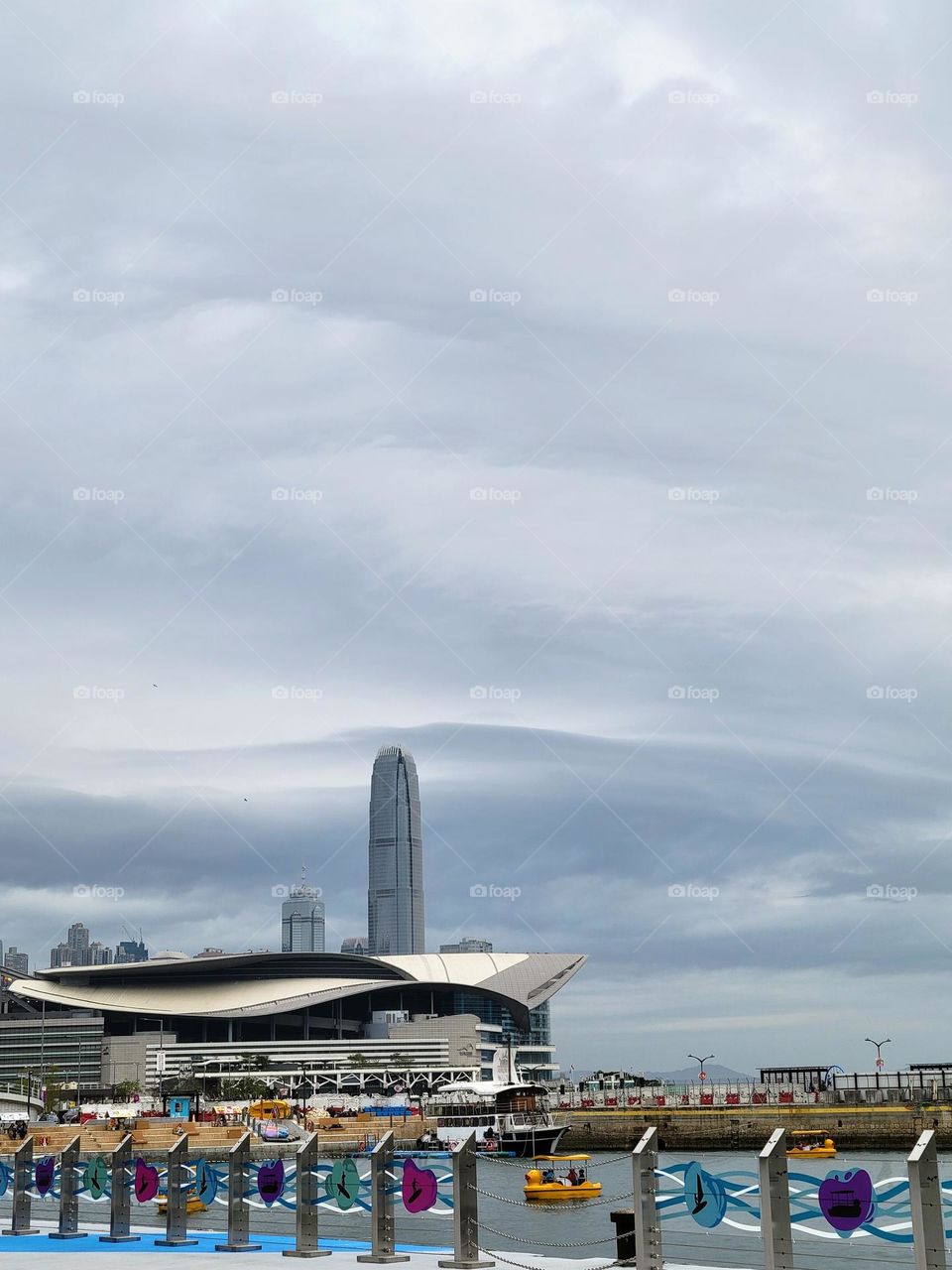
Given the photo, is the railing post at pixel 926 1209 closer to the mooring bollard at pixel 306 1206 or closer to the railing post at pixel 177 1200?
the mooring bollard at pixel 306 1206

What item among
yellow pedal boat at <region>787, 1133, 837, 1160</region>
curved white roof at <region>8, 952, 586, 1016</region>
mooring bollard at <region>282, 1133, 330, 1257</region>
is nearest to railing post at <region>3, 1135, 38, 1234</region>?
mooring bollard at <region>282, 1133, 330, 1257</region>

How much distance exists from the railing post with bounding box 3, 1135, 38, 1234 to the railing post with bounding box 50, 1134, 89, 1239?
0.80 m

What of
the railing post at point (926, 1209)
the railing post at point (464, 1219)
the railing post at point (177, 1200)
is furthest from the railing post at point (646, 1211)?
the railing post at point (177, 1200)

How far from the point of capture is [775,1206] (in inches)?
532

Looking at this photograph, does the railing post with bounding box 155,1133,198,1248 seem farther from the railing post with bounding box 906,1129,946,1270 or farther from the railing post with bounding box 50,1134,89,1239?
the railing post with bounding box 906,1129,946,1270

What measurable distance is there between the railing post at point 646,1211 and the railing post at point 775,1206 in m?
1.26

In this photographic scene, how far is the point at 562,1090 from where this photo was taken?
122250mm

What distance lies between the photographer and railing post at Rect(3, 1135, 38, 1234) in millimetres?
21922

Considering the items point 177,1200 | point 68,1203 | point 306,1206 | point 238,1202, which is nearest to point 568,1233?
point 68,1203

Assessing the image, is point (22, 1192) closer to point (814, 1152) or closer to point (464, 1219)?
point (464, 1219)

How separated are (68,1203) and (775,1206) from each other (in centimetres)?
1197

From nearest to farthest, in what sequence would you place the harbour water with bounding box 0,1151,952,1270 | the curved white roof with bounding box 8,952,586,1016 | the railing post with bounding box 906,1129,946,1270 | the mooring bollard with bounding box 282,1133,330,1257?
the railing post with bounding box 906,1129,946,1270, the harbour water with bounding box 0,1151,952,1270, the mooring bollard with bounding box 282,1133,330,1257, the curved white roof with bounding box 8,952,586,1016

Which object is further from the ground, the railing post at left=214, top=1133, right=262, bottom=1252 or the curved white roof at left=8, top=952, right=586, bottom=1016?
the curved white roof at left=8, top=952, right=586, bottom=1016

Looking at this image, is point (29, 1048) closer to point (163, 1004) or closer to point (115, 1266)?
point (163, 1004)
